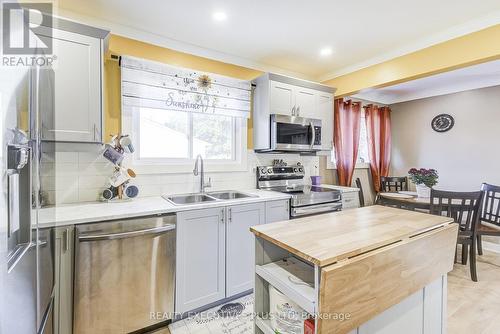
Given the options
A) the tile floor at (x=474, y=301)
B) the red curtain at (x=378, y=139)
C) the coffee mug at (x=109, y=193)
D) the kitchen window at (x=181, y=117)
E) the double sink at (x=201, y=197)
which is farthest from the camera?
the red curtain at (x=378, y=139)

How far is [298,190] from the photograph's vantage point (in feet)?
10.0

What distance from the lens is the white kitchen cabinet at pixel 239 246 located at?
86.8 inches

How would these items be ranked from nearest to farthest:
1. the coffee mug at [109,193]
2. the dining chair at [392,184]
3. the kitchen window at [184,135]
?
the coffee mug at [109,193], the kitchen window at [184,135], the dining chair at [392,184]

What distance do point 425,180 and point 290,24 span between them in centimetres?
266

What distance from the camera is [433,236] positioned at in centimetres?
139

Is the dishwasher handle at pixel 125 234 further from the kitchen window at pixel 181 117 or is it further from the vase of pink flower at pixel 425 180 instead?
the vase of pink flower at pixel 425 180

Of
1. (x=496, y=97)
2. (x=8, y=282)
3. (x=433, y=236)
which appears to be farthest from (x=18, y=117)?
(x=496, y=97)

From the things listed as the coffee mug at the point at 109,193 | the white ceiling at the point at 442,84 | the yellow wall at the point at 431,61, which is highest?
the white ceiling at the point at 442,84

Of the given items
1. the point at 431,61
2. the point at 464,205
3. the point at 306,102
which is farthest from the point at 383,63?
the point at 464,205

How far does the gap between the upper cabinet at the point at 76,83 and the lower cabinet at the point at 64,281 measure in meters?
0.70

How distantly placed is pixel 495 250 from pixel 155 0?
5.32 metres

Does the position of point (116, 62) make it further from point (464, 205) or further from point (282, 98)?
point (464, 205)

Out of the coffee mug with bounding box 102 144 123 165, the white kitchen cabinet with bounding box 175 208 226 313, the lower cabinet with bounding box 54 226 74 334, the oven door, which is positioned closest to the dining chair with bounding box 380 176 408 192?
the oven door

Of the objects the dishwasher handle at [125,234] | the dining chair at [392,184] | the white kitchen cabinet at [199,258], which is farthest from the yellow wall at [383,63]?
the dining chair at [392,184]
